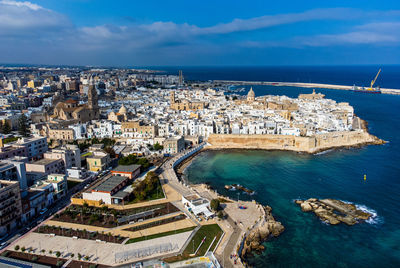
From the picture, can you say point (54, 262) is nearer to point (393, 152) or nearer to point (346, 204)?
point (346, 204)

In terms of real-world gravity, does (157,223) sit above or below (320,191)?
above

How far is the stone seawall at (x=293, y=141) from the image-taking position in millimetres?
42906

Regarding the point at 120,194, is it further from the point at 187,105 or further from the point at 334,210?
the point at 187,105

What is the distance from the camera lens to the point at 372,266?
18453mm

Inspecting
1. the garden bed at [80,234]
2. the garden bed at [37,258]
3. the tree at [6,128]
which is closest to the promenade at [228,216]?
the garden bed at [80,234]

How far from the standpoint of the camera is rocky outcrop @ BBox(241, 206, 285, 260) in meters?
19.5

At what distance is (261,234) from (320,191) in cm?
1099

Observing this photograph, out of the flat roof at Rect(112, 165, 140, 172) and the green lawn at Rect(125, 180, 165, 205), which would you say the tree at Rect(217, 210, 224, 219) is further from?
the flat roof at Rect(112, 165, 140, 172)

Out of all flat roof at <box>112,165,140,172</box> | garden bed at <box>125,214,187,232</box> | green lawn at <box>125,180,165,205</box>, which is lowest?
garden bed at <box>125,214,187,232</box>

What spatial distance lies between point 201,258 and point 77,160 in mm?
20513

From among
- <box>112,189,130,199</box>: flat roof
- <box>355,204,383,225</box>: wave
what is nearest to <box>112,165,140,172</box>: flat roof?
<box>112,189,130,199</box>: flat roof

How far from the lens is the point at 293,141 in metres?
43.7

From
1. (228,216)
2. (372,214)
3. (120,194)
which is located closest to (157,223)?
(120,194)

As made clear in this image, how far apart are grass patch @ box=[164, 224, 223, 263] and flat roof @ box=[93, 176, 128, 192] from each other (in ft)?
30.9
